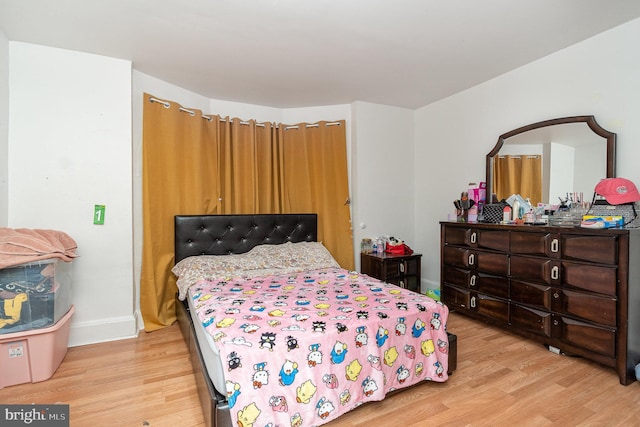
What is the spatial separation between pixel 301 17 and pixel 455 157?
2.41 m

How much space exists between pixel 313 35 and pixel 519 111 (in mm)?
2105

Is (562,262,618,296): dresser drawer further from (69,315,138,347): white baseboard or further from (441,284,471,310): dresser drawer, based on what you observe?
(69,315,138,347): white baseboard

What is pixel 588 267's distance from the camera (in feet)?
6.98

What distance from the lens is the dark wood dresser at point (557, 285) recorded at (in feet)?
6.46

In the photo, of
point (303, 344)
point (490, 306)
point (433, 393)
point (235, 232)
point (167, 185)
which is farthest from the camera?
point (235, 232)

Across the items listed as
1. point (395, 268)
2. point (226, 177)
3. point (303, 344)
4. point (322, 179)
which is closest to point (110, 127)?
point (226, 177)

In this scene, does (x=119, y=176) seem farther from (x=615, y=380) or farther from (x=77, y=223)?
(x=615, y=380)

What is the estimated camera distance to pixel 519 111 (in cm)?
297

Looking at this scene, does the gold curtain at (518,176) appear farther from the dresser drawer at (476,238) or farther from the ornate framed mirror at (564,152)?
the dresser drawer at (476,238)

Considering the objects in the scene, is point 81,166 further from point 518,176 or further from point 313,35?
point 518,176

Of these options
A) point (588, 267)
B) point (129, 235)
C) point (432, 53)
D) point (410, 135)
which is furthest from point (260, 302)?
point (410, 135)

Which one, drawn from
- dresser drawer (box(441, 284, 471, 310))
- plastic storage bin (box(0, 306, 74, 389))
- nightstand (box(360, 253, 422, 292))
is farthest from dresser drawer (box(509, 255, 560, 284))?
A: plastic storage bin (box(0, 306, 74, 389))

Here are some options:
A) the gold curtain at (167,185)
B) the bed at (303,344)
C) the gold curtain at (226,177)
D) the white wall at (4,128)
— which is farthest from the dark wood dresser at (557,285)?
the white wall at (4,128)

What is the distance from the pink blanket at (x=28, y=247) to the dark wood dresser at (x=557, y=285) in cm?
333
